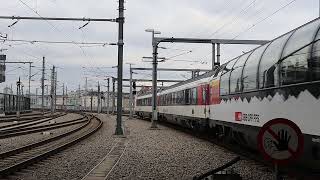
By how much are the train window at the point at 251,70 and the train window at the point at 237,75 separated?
16.0 inches

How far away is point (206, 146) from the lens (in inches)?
739

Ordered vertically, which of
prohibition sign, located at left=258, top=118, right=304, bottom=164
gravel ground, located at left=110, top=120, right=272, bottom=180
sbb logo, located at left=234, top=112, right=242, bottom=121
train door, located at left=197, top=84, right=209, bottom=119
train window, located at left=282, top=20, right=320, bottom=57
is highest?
train window, located at left=282, top=20, right=320, bottom=57

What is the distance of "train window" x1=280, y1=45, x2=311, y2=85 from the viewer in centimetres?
804

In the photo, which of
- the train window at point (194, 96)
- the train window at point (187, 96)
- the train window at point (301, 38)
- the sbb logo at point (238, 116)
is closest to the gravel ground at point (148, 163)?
the sbb logo at point (238, 116)

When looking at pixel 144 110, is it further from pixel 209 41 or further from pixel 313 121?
pixel 313 121

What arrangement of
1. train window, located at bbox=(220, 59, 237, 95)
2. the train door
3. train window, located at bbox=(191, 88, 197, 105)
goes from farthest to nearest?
train window, located at bbox=(191, 88, 197, 105), the train door, train window, located at bbox=(220, 59, 237, 95)

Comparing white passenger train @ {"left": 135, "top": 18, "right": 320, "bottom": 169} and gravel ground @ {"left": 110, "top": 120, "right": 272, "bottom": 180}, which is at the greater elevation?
white passenger train @ {"left": 135, "top": 18, "right": 320, "bottom": 169}

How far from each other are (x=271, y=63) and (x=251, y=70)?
1669mm

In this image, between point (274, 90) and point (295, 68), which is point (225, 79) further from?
point (295, 68)

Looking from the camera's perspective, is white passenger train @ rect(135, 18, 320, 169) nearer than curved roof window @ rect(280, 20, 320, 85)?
Yes

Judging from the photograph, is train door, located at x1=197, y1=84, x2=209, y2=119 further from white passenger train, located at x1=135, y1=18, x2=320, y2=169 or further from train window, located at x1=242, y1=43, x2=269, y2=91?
train window, located at x1=242, y1=43, x2=269, y2=91

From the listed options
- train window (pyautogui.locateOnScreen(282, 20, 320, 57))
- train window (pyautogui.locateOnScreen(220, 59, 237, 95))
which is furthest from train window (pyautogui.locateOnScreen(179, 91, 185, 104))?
train window (pyautogui.locateOnScreen(282, 20, 320, 57))

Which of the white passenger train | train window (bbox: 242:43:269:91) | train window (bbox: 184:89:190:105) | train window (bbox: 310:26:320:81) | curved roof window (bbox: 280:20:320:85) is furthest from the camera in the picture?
train window (bbox: 184:89:190:105)

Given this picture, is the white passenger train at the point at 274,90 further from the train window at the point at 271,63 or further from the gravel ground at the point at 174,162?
the gravel ground at the point at 174,162
